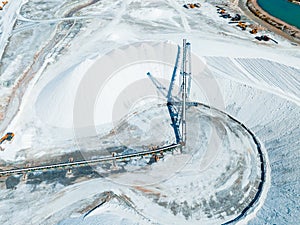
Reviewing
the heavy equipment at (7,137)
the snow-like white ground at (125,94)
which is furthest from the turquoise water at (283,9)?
the heavy equipment at (7,137)

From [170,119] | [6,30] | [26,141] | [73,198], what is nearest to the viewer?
[73,198]

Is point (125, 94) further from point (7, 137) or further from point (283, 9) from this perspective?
point (283, 9)

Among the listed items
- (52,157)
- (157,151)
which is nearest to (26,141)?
(52,157)

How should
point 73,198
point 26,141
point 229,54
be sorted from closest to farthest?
1. point 73,198
2. point 26,141
3. point 229,54

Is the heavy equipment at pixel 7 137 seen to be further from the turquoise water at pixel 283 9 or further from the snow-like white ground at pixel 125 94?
the turquoise water at pixel 283 9

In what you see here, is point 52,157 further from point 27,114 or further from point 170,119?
point 170,119

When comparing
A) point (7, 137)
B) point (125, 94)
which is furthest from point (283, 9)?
point (7, 137)

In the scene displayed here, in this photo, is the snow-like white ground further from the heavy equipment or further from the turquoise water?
the turquoise water
